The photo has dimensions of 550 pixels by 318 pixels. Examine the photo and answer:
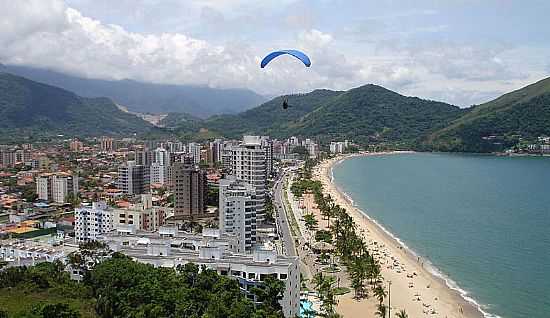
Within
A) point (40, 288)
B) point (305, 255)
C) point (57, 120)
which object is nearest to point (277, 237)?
point (305, 255)

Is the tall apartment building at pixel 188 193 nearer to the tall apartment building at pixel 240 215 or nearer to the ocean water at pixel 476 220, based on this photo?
the tall apartment building at pixel 240 215

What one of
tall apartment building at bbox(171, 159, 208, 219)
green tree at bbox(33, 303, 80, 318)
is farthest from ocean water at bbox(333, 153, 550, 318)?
green tree at bbox(33, 303, 80, 318)

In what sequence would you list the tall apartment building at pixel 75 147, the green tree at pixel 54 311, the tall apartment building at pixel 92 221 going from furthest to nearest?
1. the tall apartment building at pixel 75 147
2. the tall apartment building at pixel 92 221
3. the green tree at pixel 54 311

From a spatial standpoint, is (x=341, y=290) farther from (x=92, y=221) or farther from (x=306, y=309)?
(x=92, y=221)

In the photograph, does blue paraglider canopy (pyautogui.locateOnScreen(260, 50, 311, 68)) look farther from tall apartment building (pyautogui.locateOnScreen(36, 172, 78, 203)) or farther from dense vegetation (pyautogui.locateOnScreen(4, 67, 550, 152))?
dense vegetation (pyautogui.locateOnScreen(4, 67, 550, 152))

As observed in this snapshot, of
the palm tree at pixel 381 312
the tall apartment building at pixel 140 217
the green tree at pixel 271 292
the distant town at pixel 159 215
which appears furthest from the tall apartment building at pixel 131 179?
the green tree at pixel 271 292

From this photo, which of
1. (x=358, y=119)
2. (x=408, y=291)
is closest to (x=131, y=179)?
(x=408, y=291)
